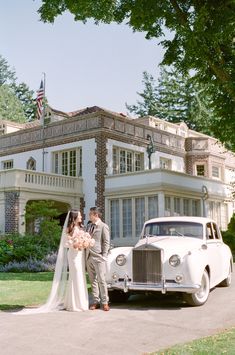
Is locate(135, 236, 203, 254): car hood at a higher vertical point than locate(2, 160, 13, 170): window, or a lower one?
lower

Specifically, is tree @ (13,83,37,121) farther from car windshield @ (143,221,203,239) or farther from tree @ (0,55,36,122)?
car windshield @ (143,221,203,239)

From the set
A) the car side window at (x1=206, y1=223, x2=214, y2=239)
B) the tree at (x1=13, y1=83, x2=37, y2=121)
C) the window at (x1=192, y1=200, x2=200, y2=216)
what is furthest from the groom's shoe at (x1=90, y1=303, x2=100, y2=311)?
the tree at (x1=13, y1=83, x2=37, y2=121)

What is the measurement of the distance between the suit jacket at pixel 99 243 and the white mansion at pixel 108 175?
14.4 m

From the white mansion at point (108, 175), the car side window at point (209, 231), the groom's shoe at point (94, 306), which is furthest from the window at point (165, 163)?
the groom's shoe at point (94, 306)

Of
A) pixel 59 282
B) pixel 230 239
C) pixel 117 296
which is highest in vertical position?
pixel 230 239

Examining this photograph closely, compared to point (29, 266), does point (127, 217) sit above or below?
above

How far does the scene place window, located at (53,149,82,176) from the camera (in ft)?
86.5

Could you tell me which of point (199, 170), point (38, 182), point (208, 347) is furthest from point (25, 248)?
point (199, 170)

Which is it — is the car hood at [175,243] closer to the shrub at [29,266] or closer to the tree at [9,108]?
the shrub at [29,266]

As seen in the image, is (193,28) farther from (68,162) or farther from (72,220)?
(68,162)

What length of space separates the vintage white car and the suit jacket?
1.92 ft

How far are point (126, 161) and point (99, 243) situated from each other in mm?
18266

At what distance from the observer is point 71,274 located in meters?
8.62

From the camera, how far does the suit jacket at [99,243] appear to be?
28.8ft
